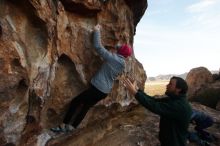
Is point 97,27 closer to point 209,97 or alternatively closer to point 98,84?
point 98,84

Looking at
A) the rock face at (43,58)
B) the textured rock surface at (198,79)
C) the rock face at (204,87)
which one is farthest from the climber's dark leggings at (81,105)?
the textured rock surface at (198,79)

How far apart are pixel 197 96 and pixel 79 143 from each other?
14.4 metres

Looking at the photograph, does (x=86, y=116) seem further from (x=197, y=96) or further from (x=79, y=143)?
(x=197, y=96)

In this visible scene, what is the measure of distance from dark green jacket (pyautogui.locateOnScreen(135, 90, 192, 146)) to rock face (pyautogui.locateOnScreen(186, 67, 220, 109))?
42.4 feet

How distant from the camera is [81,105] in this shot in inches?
471

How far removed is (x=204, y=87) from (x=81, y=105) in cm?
1631

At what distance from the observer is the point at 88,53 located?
1235cm

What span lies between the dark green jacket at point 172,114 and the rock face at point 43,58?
128 inches

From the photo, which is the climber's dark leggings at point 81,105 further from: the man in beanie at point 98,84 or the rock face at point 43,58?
the rock face at point 43,58

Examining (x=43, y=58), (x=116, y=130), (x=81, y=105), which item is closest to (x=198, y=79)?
(x=116, y=130)

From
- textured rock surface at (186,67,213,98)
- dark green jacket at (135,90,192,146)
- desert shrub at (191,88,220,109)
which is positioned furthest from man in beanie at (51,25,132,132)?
textured rock surface at (186,67,213,98)

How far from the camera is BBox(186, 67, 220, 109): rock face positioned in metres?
22.6

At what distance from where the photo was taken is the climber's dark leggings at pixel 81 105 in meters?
11.6

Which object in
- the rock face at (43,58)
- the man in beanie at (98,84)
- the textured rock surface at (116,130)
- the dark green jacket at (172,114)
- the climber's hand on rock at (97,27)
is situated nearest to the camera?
the dark green jacket at (172,114)
